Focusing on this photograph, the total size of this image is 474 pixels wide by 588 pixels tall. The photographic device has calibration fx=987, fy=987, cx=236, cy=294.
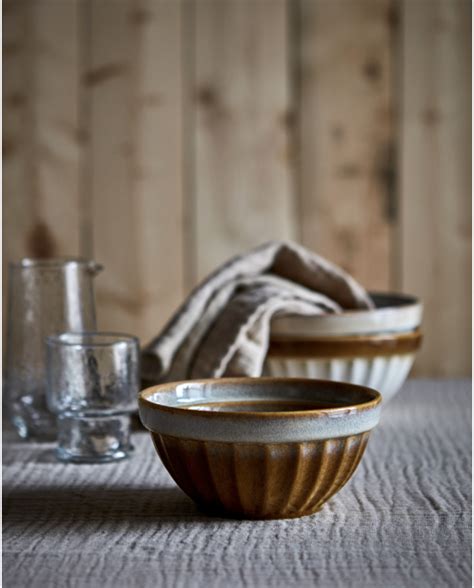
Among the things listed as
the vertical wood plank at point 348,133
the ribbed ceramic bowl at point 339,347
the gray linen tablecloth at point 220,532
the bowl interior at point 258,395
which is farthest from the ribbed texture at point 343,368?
the vertical wood plank at point 348,133

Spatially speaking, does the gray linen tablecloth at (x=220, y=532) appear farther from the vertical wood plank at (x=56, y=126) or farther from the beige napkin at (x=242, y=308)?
the vertical wood plank at (x=56, y=126)

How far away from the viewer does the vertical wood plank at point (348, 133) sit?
1580 millimetres

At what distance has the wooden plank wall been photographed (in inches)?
62.4

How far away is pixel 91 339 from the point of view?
37.0 inches

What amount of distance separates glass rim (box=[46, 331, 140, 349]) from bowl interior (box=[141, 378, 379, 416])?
0.49ft

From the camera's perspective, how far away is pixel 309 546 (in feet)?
2.10

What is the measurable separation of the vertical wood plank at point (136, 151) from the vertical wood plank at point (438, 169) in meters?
0.38

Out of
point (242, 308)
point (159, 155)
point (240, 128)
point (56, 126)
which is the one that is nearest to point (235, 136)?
point (240, 128)

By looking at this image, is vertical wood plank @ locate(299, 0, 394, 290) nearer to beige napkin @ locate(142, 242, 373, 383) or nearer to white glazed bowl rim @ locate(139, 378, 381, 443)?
beige napkin @ locate(142, 242, 373, 383)

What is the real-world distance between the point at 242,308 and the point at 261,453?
37 centimetres

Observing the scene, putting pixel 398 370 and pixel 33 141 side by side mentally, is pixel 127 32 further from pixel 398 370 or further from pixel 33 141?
pixel 398 370

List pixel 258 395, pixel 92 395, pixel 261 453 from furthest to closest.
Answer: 1. pixel 92 395
2. pixel 258 395
3. pixel 261 453

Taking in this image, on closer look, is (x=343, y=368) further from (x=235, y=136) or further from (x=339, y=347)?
(x=235, y=136)

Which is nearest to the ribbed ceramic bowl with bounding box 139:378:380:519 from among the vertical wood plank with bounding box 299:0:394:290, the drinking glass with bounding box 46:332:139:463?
the drinking glass with bounding box 46:332:139:463
